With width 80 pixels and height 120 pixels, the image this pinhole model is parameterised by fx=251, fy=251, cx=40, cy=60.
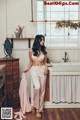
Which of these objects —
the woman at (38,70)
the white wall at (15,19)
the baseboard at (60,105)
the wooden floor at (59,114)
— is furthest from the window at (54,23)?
the wooden floor at (59,114)

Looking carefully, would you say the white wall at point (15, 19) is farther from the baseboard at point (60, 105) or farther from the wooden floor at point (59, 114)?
the wooden floor at point (59, 114)

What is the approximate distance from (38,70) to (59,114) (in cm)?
95

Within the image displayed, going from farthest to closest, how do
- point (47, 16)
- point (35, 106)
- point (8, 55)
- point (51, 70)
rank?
1. point (47, 16)
2. point (8, 55)
3. point (51, 70)
4. point (35, 106)

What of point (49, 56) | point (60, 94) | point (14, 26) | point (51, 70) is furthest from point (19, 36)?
point (60, 94)

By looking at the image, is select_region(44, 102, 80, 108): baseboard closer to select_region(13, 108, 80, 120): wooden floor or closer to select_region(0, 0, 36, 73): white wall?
select_region(13, 108, 80, 120): wooden floor

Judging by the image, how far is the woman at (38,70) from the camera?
4953mm

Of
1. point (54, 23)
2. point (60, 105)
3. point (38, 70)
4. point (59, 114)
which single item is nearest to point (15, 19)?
point (54, 23)

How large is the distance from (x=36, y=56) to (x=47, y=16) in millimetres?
1559

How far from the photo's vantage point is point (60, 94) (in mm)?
5395

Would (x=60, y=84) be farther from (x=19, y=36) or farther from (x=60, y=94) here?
(x=19, y=36)

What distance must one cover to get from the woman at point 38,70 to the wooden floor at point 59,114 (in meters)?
0.18

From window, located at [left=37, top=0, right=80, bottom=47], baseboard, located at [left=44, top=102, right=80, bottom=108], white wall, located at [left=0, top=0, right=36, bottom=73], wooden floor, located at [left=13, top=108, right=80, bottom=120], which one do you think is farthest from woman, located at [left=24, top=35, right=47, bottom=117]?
window, located at [left=37, top=0, right=80, bottom=47]

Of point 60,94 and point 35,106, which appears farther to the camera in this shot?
point 60,94

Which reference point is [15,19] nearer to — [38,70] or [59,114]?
[38,70]
